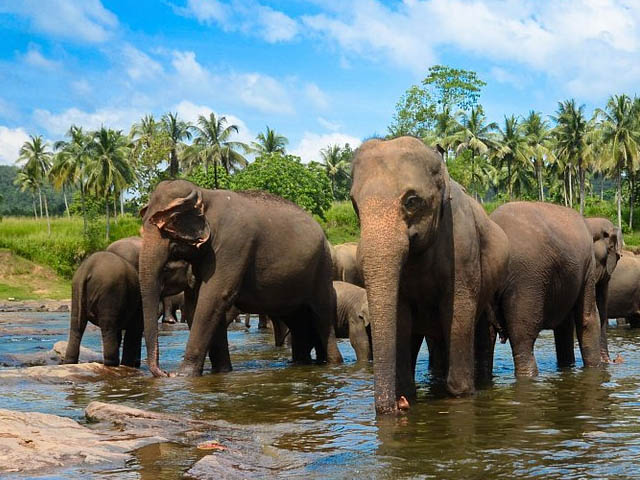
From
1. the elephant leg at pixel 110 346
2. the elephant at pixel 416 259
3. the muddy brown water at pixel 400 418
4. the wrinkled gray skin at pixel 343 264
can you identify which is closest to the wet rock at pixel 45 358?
the elephant leg at pixel 110 346

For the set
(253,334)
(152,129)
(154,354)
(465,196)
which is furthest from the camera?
(152,129)

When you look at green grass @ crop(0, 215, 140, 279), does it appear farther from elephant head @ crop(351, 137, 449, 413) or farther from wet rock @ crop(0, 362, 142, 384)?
elephant head @ crop(351, 137, 449, 413)

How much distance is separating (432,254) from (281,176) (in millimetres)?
47321

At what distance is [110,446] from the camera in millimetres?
6152

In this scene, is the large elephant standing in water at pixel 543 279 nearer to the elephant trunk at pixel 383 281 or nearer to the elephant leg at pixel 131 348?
the elephant trunk at pixel 383 281

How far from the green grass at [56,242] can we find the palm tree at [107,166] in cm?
724

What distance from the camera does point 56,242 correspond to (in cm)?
5397

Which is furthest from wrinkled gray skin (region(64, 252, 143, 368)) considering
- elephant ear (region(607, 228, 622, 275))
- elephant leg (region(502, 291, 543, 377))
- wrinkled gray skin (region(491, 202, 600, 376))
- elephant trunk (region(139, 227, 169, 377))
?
elephant ear (region(607, 228, 622, 275))

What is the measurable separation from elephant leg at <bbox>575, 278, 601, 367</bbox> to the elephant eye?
4583 millimetres

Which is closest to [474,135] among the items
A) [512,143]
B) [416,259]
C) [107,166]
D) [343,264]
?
[512,143]

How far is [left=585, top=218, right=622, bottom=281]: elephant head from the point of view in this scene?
12.2 metres

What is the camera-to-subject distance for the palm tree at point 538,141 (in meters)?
82.7

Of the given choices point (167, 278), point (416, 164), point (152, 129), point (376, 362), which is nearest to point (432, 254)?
point (416, 164)

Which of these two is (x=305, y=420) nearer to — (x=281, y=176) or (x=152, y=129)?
(x=281, y=176)
